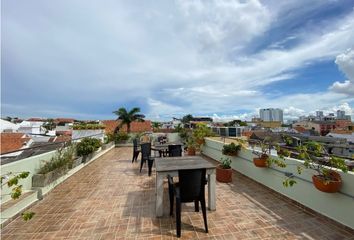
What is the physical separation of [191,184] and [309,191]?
2012mm

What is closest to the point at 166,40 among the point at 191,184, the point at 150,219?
the point at 191,184

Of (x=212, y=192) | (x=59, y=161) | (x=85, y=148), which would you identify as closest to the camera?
(x=212, y=192)

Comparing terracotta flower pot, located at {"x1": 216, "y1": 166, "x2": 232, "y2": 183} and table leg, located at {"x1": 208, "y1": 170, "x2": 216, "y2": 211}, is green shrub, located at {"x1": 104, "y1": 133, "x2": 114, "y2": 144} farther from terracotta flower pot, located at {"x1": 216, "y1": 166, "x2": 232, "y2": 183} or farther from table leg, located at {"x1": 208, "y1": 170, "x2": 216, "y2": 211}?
table leg, located at {"x1": 208, "y1": 170, "x2": 216, "y2": 211}

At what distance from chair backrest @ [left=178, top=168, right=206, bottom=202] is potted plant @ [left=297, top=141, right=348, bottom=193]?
159 centimetres

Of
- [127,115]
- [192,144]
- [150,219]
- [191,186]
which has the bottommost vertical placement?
[150,219]

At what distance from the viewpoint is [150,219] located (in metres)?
2.97

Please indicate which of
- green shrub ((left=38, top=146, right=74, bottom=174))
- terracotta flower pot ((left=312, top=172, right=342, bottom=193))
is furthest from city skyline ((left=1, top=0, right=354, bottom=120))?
terracotta flower pot ((left=312, top=172, right=342, bottom=193))

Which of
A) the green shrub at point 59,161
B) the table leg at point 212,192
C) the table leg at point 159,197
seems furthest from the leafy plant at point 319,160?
the green shrub at point 59,161

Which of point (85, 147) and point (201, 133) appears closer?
point (85, 147)

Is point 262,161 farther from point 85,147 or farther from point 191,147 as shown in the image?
point 85,147

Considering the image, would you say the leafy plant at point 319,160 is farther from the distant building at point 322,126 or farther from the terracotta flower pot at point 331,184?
the distant building at point 322,126

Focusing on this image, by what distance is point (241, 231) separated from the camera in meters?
2.61

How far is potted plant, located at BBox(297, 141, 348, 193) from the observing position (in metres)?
2.63

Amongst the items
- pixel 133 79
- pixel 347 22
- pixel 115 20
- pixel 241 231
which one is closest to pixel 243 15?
pixel 347 22
